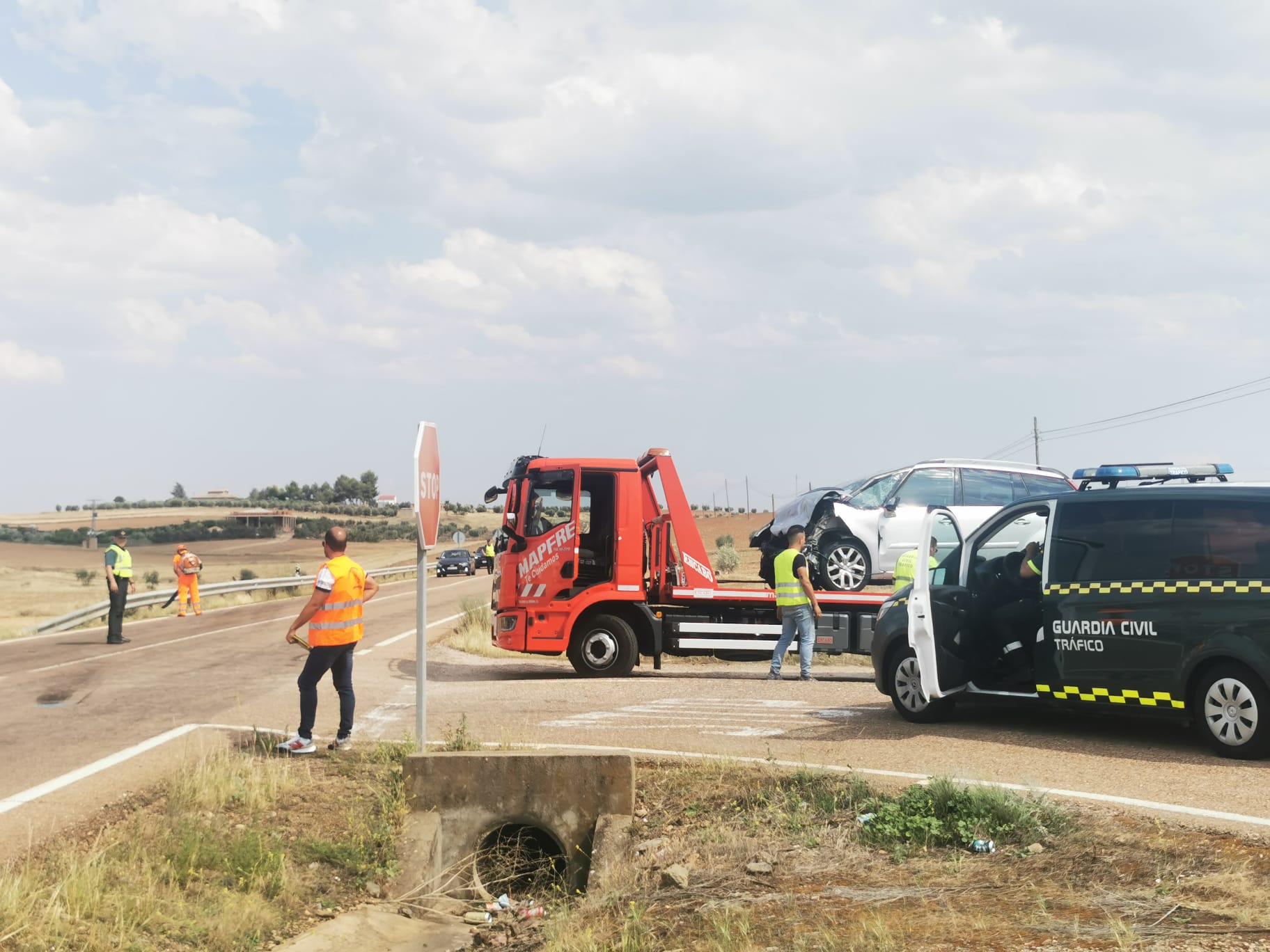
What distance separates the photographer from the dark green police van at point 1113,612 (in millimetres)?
8703

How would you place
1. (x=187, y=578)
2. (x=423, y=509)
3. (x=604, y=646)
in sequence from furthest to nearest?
1. (x=187, y=578)
2. (x=604, y=646)
3. (x=423, y=509)

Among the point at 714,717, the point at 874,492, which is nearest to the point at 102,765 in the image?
the point at 714,717

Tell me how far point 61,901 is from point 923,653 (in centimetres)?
642

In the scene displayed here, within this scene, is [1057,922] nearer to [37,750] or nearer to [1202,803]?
[1202,803]

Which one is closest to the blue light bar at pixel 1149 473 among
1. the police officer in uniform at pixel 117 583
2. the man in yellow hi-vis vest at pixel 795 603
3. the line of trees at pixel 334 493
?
the man in yellow hi-vis vest at pixel 795 603

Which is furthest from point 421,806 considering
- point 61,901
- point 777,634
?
point 777,634

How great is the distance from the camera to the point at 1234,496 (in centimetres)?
884

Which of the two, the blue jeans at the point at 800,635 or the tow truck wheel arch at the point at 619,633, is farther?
the tow truck wheel arch at the point at 619,633

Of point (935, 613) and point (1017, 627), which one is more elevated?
point (935, 613)

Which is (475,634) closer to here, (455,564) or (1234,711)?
(1234,711)

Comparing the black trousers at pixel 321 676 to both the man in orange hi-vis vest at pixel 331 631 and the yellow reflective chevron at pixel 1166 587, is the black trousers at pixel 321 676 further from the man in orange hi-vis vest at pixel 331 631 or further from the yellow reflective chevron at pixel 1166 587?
the yellow reflective chevron at pixel 1166 587

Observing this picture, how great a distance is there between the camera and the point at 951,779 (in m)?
7.69

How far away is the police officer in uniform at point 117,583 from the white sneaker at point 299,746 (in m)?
13.0

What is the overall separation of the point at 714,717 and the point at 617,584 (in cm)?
377
